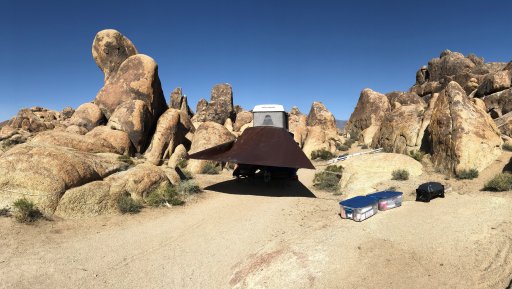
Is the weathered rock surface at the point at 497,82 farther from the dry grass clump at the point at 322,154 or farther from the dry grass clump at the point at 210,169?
the dry grass clump at the point at 210,169

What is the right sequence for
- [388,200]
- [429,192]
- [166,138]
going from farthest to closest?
[166,138], [429,192], [388,200]

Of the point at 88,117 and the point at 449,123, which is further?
the point at 88,117

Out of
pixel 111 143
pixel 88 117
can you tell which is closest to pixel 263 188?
pixel 111 143

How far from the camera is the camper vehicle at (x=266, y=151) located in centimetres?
1539

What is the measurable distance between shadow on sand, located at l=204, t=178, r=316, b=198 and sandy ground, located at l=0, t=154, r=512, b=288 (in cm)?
353

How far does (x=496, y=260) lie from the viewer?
728cm

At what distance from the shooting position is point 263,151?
16219 mm

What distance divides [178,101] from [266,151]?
6331cm

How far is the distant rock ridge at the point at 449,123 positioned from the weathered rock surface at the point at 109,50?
1066 inches

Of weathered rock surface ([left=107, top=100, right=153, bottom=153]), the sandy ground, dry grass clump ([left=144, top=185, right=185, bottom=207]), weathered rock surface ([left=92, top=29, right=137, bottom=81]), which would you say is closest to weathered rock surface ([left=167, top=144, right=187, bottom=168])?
weathered rock surface ([left=107, top=100, right=153, bottom=153])

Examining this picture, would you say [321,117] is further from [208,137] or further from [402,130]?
[208,137]

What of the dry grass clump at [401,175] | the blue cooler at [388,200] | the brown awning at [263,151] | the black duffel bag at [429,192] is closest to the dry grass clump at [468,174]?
the dry grass clump at [401,175]

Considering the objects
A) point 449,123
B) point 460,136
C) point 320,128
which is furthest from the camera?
point 320,128

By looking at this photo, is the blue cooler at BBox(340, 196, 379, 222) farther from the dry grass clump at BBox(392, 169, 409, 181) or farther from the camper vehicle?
the dry grass clump at BBox(392, 169, 409, 181)
